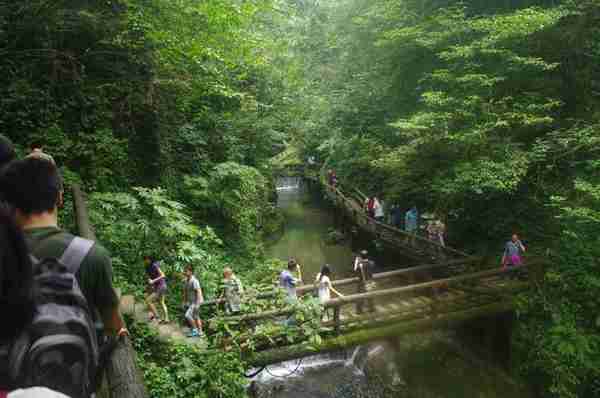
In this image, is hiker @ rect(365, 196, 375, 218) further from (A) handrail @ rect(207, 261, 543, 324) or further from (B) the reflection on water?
(A) handrail @ rect(207, 261, 543, 324)

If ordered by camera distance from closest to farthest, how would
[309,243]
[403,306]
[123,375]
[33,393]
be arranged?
[33,393]
[123,375]
[403,306]
[309,243]

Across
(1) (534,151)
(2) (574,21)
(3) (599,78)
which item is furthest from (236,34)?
(3) (599,78)

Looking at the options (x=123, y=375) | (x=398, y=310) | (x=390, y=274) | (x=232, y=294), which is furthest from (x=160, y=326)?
(x=390, y=274)

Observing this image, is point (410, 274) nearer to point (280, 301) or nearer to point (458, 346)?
point (458, 346)

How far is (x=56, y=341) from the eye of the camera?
1.17 metres

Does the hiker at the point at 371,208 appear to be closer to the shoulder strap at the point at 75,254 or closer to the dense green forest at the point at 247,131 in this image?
the dense green forest at the point at 247,131

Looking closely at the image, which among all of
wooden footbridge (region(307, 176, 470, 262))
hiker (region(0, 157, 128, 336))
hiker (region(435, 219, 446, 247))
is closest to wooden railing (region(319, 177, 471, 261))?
wooden footbridge (region(307, 176, 470, 262))

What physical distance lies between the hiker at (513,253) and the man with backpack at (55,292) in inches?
445

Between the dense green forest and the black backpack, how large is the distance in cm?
415

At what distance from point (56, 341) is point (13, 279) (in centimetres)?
25

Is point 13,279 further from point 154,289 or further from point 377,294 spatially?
point 377,294

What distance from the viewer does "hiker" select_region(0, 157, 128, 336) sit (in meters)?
1.81

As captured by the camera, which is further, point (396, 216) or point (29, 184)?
point (396, 216)

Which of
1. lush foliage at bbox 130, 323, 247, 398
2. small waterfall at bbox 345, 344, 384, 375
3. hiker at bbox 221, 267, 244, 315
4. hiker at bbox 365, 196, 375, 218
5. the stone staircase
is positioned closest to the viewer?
lush foliage at bbox 130, 323, 247, 398
